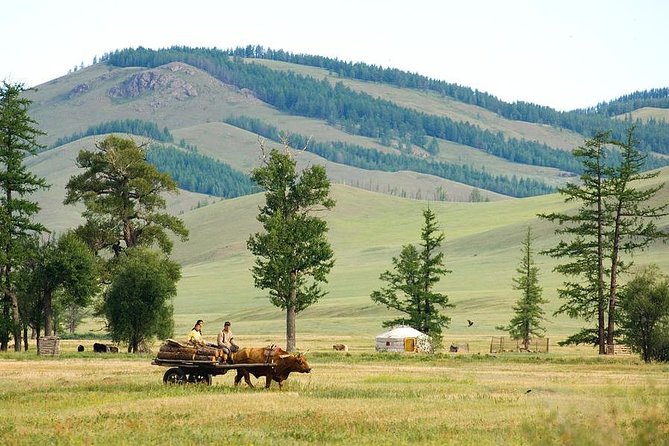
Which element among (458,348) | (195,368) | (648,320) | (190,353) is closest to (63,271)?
(648,320)

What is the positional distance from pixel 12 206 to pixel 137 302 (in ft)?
30.3

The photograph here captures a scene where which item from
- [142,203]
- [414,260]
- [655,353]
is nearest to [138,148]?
[142,203]

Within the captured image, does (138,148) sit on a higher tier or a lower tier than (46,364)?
higher

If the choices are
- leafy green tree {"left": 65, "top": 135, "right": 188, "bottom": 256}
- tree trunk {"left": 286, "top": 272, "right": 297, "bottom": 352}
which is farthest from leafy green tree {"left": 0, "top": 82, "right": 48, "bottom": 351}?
tree trunk {"left": 286, "top": 272, "right": 297, "bottom": 352}

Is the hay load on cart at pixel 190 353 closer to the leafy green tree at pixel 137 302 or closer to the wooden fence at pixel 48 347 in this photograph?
the wooden fence at pixel 48 347

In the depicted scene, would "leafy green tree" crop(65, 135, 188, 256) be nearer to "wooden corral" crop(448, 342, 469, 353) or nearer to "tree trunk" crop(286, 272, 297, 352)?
"tree trunk" crop(286, 272, 297, 352)

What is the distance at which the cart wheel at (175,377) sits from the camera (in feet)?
113

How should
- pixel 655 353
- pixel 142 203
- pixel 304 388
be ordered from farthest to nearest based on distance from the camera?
pixel 142 203 < pixel 655 353 < pixel 304 388

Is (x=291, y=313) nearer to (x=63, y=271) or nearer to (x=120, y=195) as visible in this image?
(x=120, y=195)

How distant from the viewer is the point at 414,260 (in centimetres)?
8869

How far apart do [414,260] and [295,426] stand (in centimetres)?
6581

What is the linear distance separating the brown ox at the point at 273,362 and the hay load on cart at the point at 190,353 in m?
0.67

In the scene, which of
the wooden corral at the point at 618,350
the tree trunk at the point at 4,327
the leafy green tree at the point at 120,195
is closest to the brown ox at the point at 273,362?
the tree trunk at the point at 4,327

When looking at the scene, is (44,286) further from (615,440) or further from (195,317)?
(195,317)
